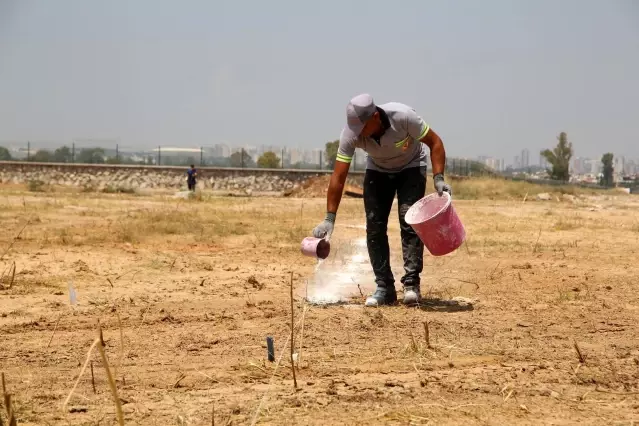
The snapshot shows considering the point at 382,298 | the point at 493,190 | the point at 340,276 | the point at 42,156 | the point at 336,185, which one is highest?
the point at 336,185

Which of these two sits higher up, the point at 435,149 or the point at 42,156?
the point at 435,149

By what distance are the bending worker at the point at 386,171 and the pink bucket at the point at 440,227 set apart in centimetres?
19

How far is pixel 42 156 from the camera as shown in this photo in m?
49.2

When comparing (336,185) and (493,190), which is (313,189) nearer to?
(493,190)

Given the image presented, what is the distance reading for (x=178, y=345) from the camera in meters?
4.97

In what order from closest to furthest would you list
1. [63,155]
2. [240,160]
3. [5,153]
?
[240,160]
[63,155]
[5,153]

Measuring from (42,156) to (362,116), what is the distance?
46438 millimetres

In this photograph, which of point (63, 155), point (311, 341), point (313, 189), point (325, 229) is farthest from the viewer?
point (63, 155)

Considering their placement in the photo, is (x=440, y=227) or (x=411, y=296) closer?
(x=440, y=227)

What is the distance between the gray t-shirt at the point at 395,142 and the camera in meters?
6.14

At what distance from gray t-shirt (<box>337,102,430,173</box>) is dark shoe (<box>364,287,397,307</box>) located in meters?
0.95

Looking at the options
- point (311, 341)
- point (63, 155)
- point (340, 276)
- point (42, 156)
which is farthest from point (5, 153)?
point (311, 341)

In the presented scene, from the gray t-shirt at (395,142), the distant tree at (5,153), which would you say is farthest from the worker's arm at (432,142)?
the distant tree at (5,153)

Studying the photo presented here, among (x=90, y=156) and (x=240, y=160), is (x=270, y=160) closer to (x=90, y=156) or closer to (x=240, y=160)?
(x=240, y=160)
